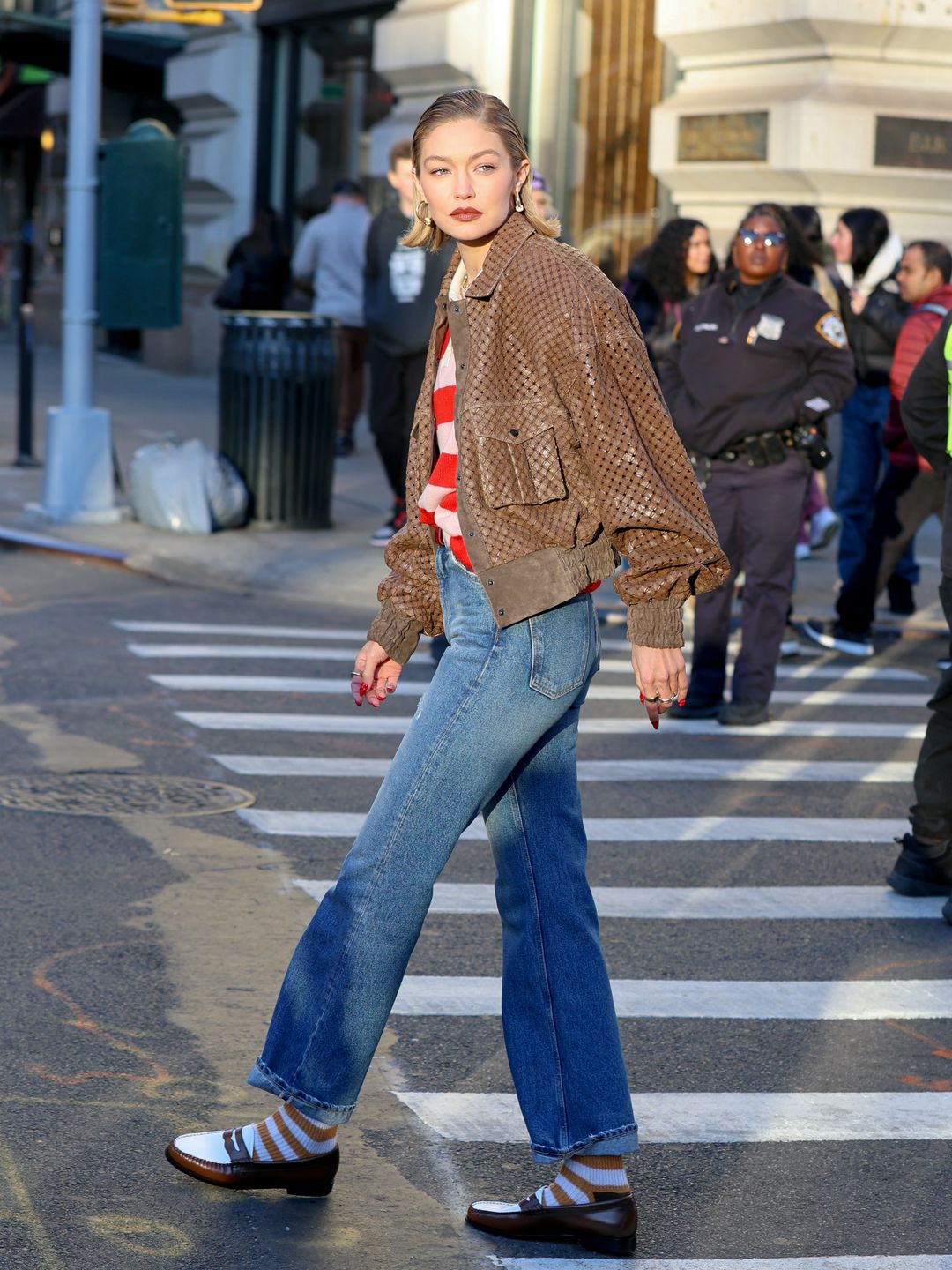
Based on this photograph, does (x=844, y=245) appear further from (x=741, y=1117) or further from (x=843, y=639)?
(x=741, y=1117)

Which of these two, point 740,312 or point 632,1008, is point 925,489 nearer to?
point 740,312

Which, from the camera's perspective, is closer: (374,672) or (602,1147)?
(602,1147)

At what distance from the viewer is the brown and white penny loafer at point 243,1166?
12.1 ft

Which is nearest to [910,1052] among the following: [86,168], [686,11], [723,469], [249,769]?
[249,769]

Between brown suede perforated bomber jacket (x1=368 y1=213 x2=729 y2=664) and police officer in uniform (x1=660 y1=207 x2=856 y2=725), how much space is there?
4.67 metres

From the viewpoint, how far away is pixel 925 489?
9.83 metres

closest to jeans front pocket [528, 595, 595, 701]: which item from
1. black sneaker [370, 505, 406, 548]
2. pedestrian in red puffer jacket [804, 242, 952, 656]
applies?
pedestrian in red puffer jacket [804, 242, 952, 656]

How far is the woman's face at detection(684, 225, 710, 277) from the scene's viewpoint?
10523 mm

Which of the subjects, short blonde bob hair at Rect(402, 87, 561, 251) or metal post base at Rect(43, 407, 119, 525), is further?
metal post base at Rect(43, 407, 119, 525)

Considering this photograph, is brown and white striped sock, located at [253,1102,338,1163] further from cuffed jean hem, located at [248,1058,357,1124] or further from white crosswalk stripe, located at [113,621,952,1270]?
white crosswalk stripe, located at [113,621,952,1270]

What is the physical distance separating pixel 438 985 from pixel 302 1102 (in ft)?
4.72

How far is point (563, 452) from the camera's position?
11.2ft

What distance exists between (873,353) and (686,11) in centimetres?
540

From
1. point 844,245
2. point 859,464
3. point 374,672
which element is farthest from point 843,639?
point 374,672
